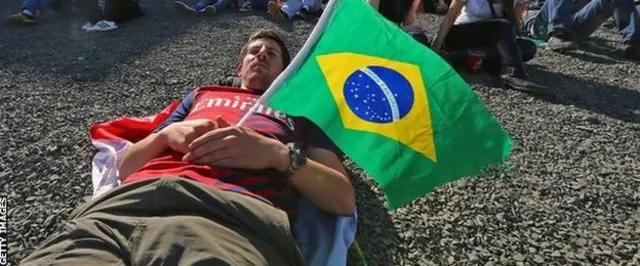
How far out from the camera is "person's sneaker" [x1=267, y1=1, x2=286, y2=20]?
7.57 m

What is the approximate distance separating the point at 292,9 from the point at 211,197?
21.1 ft

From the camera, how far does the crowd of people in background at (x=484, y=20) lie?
5051mm

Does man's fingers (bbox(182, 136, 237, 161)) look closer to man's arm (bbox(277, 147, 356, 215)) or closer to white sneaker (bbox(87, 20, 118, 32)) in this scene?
man's arm (bbox(277, 147, 356, 215))

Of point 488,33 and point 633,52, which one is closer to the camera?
point 488,33

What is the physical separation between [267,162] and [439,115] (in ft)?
2.11

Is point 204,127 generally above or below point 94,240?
above

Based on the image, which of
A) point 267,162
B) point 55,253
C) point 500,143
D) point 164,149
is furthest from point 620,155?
point 55,253

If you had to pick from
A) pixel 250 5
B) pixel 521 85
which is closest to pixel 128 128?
pixel 521 85

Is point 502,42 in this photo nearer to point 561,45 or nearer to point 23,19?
point 561,45

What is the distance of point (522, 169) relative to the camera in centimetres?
329

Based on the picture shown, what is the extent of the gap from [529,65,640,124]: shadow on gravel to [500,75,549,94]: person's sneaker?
10 centimetres

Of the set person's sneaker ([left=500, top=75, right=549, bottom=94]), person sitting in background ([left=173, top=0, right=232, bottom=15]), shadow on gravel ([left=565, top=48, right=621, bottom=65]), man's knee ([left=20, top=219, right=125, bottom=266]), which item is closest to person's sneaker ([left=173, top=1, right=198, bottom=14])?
person sitting in background ([left=173, top=0, right=232, bottom=15])

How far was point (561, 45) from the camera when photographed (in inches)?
A: 257
